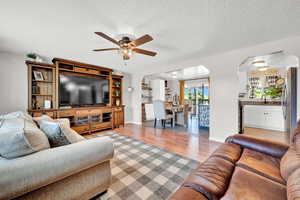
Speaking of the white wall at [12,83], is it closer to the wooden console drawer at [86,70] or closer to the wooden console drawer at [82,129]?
the wooden console drawer at [86,70]

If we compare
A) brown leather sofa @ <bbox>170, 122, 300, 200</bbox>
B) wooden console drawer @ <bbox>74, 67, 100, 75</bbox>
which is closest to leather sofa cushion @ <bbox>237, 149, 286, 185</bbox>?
brown leather sofa @ <bbox>170, 122, 300, 200</bbox>

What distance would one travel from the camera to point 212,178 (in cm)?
83

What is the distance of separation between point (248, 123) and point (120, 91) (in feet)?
16.3

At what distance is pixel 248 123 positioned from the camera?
4.32 meters

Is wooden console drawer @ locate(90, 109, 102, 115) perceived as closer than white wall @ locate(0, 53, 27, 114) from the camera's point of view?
No

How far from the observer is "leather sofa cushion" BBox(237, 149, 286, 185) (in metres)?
0.93

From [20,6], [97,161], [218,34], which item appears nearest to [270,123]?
[218,34]

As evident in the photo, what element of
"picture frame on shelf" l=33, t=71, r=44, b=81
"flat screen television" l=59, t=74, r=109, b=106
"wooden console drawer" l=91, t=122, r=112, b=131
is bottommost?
"wooden console drawer" l=91, t=122, r=112, b=131

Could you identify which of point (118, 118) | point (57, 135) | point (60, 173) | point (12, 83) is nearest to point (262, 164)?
point (60, 173)

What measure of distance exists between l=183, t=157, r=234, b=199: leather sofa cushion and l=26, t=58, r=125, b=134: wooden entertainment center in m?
3.47

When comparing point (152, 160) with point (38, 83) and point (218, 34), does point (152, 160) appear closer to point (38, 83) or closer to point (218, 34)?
point (218, 34)

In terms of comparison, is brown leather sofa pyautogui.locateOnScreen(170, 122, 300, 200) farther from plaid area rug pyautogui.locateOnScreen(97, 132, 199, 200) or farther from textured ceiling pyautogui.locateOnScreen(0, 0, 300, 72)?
textured ceiling pyautogui.locateOnScreen(0, 0, 300, 72)

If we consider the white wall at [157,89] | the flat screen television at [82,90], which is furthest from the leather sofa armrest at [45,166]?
the white wall at [157,89]

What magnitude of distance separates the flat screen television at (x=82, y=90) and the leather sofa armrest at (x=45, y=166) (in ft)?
9.31
